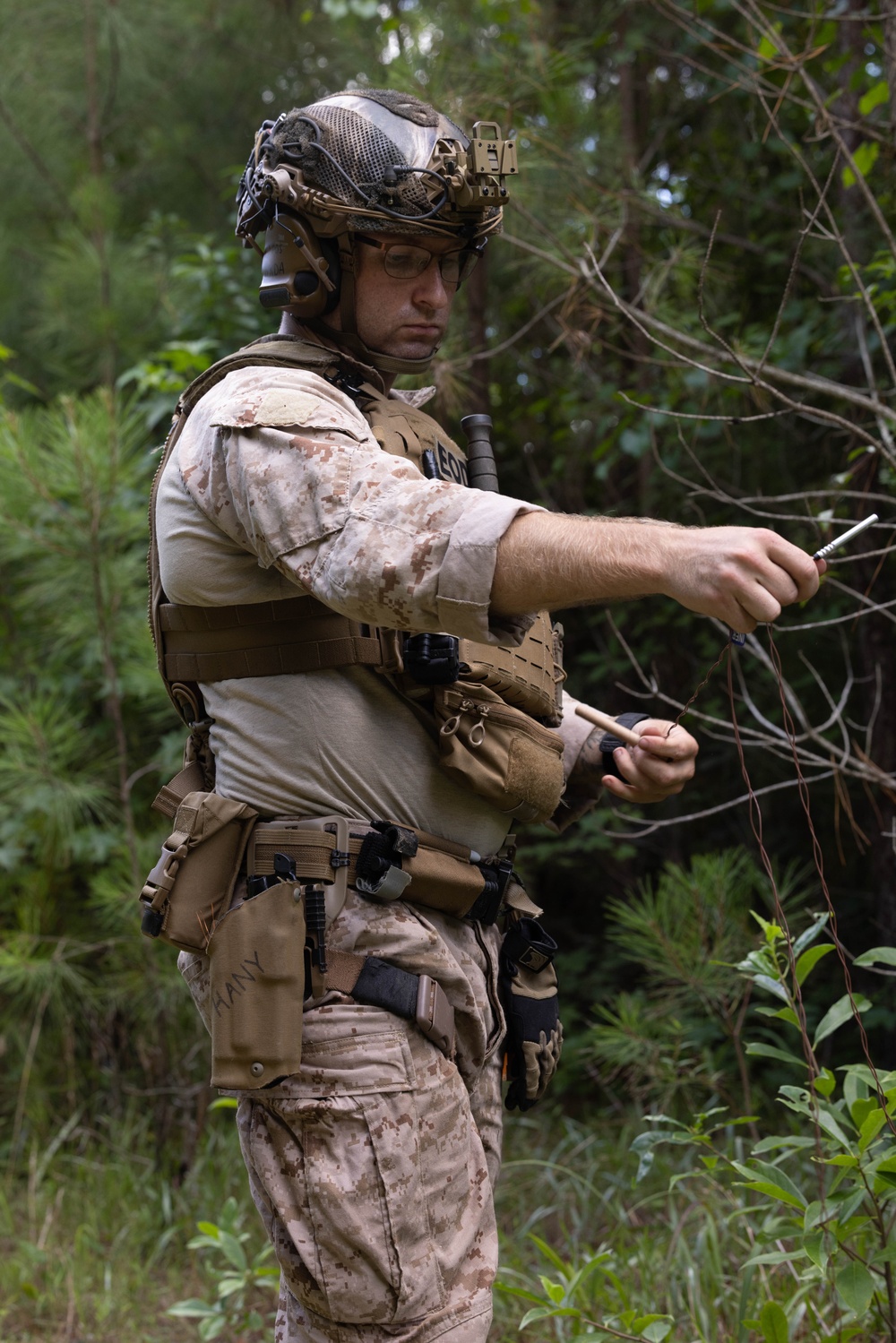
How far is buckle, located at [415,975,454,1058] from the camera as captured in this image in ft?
6.08

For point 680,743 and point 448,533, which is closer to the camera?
point 448,533

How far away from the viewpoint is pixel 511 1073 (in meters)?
2.26

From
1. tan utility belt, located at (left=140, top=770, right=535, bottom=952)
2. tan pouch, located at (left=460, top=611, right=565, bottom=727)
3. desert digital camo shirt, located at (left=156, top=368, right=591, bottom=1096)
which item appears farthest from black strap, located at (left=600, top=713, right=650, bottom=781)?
tan utility belt, located at (left=140, top=770, right=535, bottom=952)

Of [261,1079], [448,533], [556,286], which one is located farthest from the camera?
[556,286]

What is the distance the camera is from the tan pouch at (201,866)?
1.88 metres

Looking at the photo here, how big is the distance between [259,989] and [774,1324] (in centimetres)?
101

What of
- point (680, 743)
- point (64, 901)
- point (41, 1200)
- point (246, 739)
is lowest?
point (41, 1200)

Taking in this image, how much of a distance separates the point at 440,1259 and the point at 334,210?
5.21ft

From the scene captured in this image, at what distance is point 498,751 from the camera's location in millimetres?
2020

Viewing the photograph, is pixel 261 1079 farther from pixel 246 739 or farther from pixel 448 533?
pixel 448 533

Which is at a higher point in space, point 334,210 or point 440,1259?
point 334,210

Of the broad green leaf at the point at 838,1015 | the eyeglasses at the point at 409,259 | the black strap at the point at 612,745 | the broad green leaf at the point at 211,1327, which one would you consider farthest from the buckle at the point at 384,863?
the broad green leaf at the point at 211,1327

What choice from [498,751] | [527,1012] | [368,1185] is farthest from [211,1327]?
[498,751]

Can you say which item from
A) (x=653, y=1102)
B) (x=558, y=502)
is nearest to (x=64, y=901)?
(x=653, y=1102)
